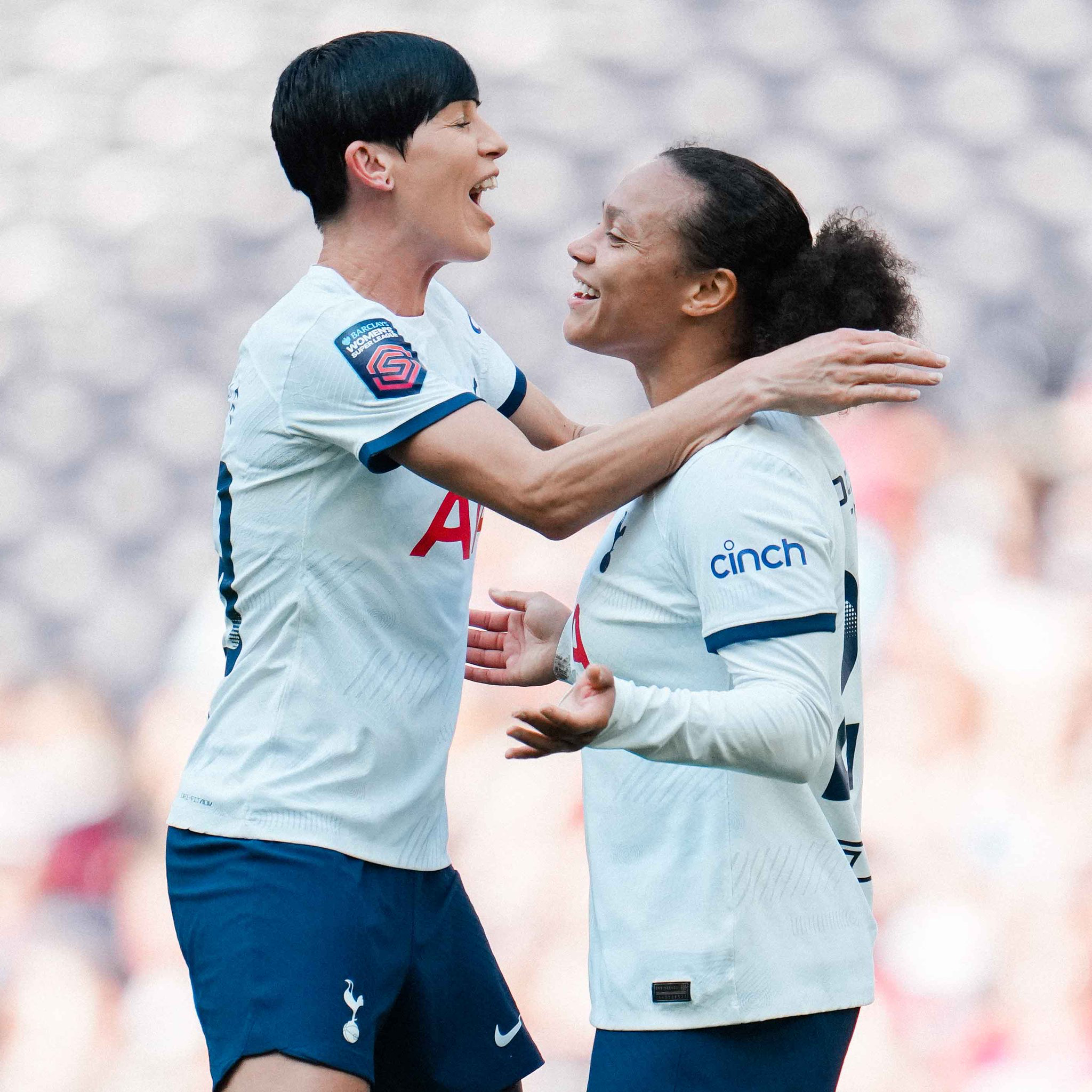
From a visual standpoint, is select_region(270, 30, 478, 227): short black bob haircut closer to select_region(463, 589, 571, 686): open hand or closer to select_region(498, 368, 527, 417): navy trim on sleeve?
select_region(498, 368, 527, 417): navy trim on sleeve

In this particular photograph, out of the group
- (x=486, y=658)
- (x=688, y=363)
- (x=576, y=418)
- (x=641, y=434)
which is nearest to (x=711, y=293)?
(x=688, y=363)

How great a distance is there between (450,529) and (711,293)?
38 cm

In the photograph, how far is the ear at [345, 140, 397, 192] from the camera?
5.08 ft

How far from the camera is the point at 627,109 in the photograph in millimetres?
2500

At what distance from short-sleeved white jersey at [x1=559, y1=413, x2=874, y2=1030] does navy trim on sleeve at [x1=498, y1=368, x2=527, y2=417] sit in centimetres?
52

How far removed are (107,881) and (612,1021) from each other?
1.42 m

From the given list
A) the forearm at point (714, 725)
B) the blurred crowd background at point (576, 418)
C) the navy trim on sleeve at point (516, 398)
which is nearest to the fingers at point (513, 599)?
the navy trim on sleeve at point (516, 398)

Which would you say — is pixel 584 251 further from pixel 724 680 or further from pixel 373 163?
pixel 724 680

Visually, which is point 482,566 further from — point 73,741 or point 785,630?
point 785,630

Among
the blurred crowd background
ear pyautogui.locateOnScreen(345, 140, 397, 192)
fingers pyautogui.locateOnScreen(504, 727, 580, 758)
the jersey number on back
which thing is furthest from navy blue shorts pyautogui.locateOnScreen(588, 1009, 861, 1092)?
the blurred crowd background

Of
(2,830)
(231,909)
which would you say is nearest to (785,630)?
(231,909)

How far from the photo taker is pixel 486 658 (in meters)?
1.68

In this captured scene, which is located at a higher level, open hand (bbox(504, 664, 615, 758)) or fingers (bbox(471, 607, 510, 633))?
fingers (bbox(471, 607, 510, 633))

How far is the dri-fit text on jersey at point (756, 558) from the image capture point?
114 cm
